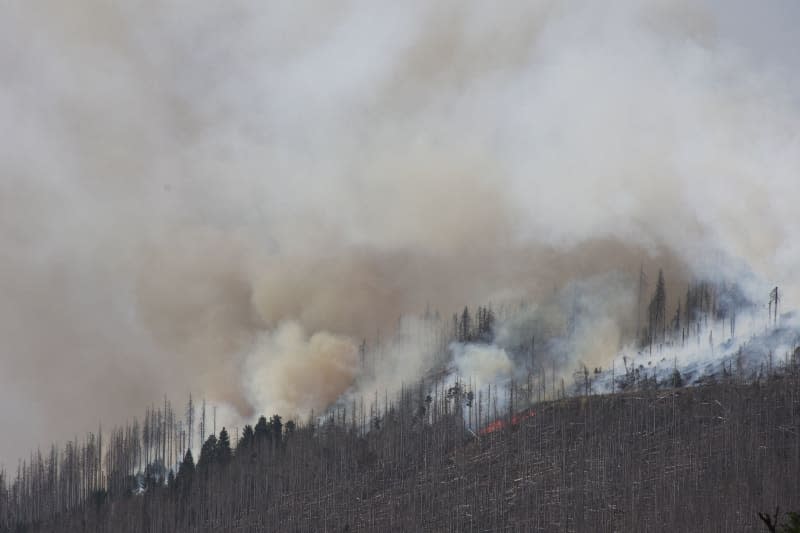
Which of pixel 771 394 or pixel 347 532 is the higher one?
pixel 771 394

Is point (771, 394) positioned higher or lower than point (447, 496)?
higher

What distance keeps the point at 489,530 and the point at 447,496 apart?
16021 millimetres

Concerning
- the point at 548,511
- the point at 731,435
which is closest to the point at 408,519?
the point at 548,511

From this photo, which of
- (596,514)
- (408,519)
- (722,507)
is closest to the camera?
(722,507)

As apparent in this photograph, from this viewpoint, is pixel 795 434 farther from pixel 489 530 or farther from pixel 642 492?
pixel 489 530

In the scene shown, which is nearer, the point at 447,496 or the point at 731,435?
the point at 731,435

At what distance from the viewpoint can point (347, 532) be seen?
198375mm

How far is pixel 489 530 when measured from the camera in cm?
18500

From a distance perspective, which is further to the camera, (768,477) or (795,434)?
(795,434)

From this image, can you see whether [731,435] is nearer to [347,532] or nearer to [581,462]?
[581,462]

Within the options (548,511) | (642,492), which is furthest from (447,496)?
(642,492)

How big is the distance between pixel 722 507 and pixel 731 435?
2309 cm

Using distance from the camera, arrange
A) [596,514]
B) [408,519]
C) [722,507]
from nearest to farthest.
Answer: [722,507], [596,514], [408,519]

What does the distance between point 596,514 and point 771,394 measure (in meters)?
38.7
